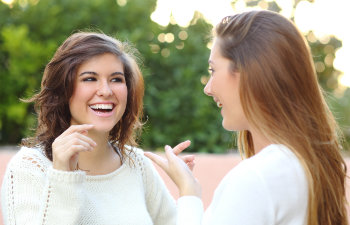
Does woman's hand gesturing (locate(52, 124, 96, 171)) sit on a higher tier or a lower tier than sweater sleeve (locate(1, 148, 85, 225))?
higher

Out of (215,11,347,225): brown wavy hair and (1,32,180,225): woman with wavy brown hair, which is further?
(1,32,180,225): woman with wavy brown hair

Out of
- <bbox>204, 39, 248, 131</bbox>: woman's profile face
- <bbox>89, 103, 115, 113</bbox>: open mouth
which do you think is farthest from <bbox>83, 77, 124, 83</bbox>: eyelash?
<bbox>204, 39, 248, 131</bbox>: woman's profile face

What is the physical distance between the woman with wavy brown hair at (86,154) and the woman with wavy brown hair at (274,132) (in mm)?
614

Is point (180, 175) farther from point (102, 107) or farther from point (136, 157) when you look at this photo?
point (136, 157)

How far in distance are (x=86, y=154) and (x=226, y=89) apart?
1.08 meters

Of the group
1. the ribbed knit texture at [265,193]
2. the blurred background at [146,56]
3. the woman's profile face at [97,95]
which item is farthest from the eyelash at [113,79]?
the blurred background at [146,56]

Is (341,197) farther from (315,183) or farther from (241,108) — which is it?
(241,108)

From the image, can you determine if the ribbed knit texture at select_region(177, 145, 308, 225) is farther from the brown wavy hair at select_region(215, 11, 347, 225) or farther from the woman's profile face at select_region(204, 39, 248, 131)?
the woman's profile face at select_region(204, 39, 248, 131)

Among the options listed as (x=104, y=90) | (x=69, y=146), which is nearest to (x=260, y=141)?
(x=69, y=146)

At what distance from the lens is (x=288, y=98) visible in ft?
5.58

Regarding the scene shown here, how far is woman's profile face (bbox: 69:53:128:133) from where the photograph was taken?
8.06 feet

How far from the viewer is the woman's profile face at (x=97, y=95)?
8.06 feet

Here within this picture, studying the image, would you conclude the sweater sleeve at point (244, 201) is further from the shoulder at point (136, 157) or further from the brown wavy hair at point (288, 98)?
the shoulder at point (136, 157)

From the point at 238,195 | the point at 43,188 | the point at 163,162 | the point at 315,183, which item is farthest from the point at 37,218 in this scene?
the point at 315,183
